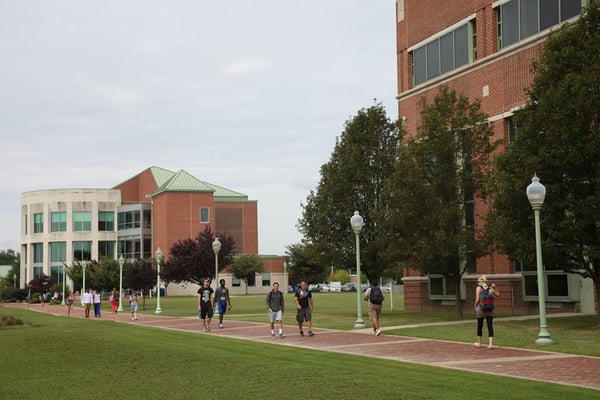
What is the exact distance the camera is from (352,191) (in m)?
34.0

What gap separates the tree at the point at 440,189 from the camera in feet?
92.5

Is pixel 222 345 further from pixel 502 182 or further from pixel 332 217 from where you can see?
pixel 332 217

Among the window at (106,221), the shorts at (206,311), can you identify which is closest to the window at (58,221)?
the window at (106,221)

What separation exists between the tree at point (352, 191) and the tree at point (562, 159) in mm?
10737

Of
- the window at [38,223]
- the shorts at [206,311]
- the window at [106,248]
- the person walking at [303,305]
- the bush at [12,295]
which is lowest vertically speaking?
the bush at [12,295]

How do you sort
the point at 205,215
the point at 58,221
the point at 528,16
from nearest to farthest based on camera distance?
1. the point at 528,16
2. the point at 205,215
3. the point at 58,221

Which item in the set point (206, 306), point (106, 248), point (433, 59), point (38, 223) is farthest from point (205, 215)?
point (206, 306)

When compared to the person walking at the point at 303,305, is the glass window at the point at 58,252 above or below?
above

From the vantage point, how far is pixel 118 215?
102 meters

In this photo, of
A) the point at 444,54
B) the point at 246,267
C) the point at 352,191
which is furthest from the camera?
the point at 246,267

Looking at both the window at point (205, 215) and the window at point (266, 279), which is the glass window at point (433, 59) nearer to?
the window at point (205, 215)

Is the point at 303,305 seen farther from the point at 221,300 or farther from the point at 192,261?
the point at 192,261

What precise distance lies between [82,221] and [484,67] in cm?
7614

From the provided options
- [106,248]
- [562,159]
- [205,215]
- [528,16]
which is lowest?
[106,248]
